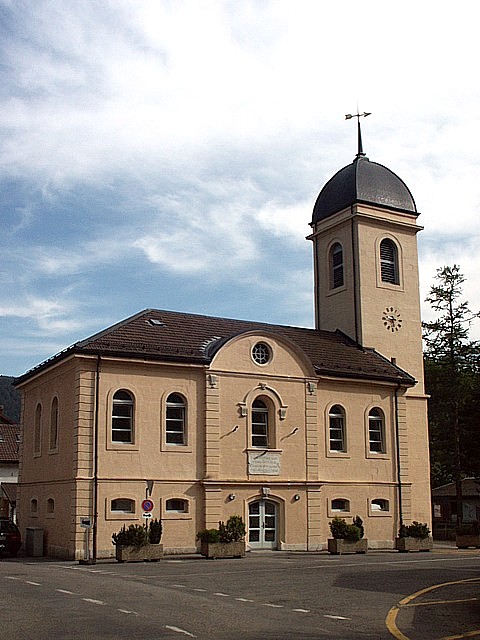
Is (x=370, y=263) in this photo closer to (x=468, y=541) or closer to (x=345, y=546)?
(x=468, y=541)

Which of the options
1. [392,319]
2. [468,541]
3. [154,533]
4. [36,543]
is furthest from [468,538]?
[36,543]

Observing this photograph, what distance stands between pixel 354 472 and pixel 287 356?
19.0ft

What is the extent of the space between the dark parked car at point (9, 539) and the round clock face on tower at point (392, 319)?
19575mm

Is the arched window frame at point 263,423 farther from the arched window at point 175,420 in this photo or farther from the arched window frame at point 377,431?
the arched window frame at point 377,431

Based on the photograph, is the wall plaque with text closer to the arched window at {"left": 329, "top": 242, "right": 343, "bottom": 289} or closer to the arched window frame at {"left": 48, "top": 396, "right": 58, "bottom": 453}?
the arched window frame at {"left": 48, "top": 396, "right": 58, "bottom": 453}

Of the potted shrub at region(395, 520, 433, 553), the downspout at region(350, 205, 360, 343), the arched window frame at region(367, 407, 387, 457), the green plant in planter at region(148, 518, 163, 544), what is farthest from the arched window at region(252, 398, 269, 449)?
the downspout at region(350, 205, 360, 343)

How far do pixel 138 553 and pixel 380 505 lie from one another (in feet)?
42.4

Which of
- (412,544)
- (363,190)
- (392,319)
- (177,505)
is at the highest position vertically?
(363,190)

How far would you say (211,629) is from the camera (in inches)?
484

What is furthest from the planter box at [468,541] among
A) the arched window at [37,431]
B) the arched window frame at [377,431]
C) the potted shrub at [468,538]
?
the arched window at [37,431]

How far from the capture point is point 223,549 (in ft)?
98.0

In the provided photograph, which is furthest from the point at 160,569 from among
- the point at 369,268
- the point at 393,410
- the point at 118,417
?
the point at 369,268

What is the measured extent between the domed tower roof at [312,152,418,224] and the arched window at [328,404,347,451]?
35.7 ft

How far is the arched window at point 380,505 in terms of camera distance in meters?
36.5
